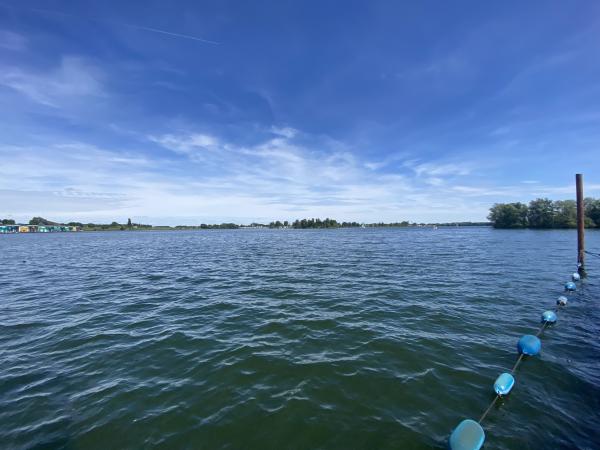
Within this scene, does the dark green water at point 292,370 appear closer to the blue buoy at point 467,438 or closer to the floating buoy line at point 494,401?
the floating buoy line at point 494,401

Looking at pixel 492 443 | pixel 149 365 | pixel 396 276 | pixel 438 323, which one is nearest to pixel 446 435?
pixel 492 443

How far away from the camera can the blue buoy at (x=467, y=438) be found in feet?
15.0

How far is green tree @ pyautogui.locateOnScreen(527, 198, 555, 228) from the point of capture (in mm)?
115656

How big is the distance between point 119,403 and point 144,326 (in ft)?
17.6

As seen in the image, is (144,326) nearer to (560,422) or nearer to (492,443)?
(492,443)

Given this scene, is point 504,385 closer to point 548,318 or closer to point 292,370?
point 292,370

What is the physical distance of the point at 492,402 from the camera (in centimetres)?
621

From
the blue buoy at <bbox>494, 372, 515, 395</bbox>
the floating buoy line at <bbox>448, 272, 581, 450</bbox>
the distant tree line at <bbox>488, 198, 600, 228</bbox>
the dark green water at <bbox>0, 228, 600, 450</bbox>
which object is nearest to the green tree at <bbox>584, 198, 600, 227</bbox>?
the distant tree line at <bbox>488, 198, 600, 228</bbox>

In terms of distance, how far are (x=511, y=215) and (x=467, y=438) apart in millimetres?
160499

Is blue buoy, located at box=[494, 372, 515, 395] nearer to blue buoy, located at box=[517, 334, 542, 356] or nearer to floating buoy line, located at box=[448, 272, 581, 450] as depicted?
floating buoy line, located at box=[448, 272, 581, 450]

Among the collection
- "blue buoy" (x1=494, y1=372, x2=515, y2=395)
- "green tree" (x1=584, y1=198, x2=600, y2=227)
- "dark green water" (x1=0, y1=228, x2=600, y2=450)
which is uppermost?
"green tree" (x1=584, y1=198, x2=600, y2=227)

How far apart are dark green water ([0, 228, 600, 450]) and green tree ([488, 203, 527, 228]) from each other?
142 metres

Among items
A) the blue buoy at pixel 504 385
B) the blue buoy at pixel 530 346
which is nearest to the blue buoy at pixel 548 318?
the blue buoy at pixel 530 346

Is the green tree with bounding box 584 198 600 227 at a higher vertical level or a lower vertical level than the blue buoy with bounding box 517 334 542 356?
higher
